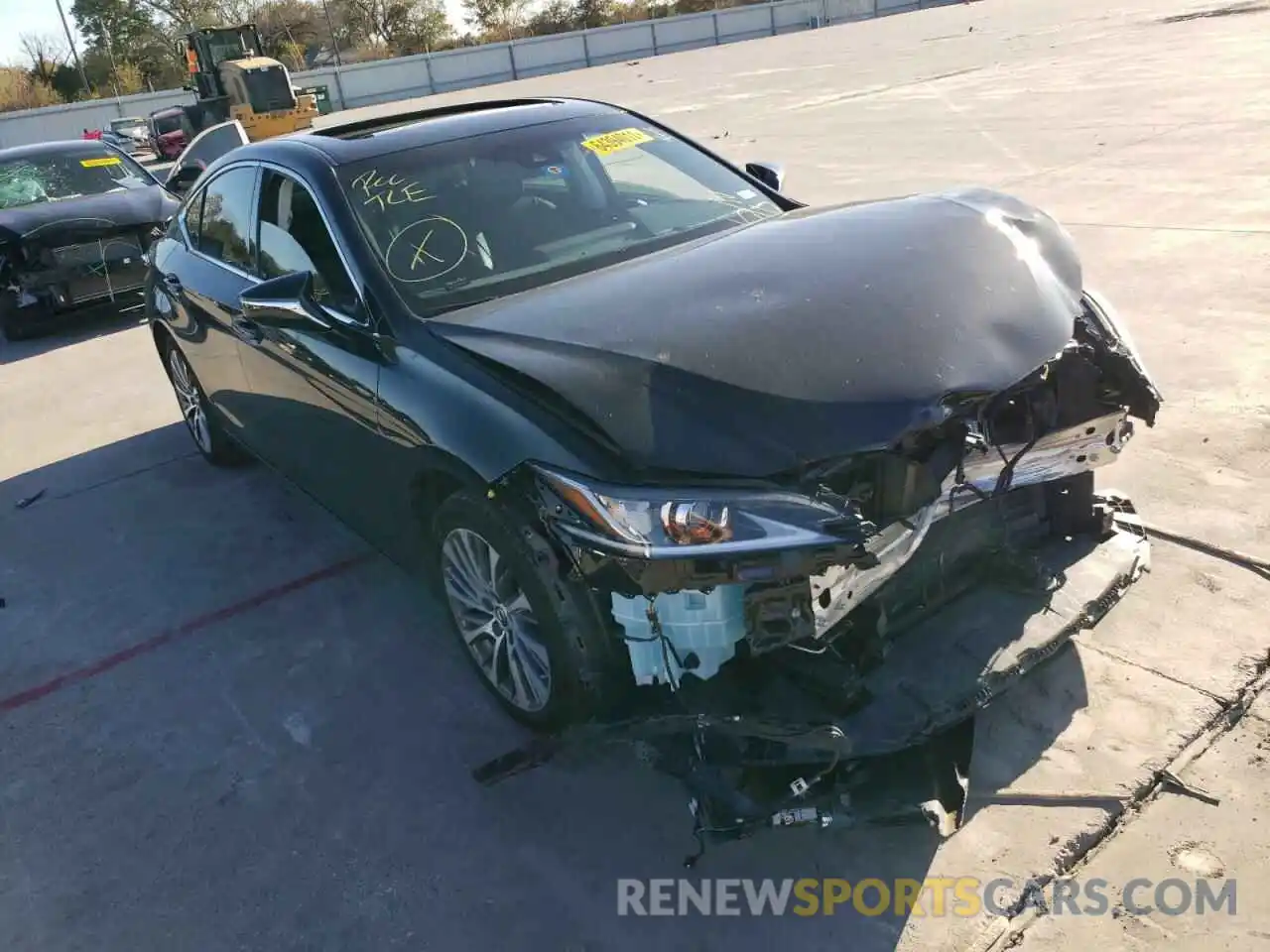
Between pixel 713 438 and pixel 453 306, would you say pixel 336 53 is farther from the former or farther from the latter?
pixel 713 438

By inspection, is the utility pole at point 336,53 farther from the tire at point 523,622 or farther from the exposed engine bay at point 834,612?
the exposed engine bay at point 834,612

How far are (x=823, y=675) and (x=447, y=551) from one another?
1.30 meters

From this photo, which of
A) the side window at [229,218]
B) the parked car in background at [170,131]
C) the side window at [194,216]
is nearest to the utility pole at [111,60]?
the parked car in background at [170,131]

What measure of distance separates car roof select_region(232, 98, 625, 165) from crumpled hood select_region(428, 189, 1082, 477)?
102 cm

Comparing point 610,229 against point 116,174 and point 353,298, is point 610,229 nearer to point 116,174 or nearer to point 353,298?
point 353,298

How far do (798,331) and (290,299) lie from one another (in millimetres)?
1836

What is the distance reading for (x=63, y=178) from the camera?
10086mm

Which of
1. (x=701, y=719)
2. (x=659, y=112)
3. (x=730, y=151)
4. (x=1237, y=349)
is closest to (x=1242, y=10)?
(x=659, y=112)

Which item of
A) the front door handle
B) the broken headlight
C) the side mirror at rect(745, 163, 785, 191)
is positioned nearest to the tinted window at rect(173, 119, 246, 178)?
the front door handle

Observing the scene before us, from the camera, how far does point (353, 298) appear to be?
350 cm

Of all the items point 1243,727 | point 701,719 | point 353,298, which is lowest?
point 1243,727

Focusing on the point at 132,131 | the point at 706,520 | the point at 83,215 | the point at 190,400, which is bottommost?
the point at 190,400

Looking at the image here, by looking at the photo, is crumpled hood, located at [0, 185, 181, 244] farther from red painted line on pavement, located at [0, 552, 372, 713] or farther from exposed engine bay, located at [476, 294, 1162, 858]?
exposed engine bay, located at [476, 294, 1162, 858]

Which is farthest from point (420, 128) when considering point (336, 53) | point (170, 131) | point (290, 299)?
point (336, 53)
